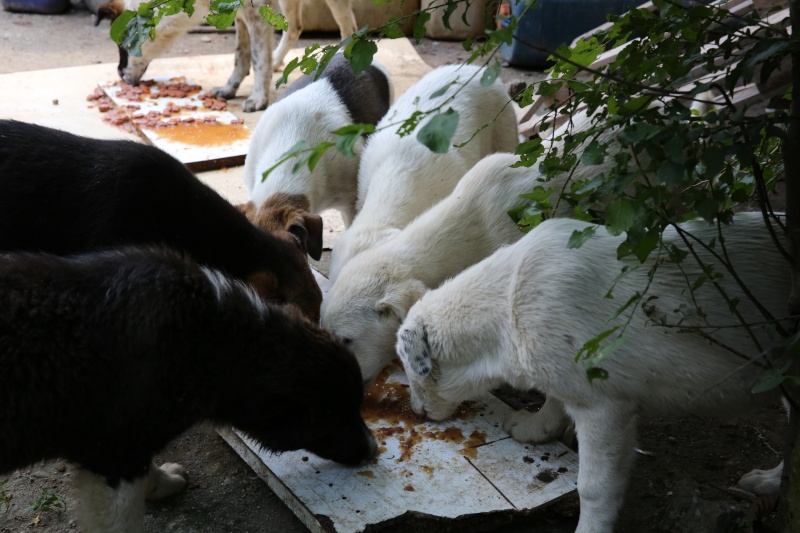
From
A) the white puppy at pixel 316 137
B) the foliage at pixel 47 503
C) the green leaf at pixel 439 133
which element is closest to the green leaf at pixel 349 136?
the green leaf at pixel 439 133

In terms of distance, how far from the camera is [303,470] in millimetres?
3846

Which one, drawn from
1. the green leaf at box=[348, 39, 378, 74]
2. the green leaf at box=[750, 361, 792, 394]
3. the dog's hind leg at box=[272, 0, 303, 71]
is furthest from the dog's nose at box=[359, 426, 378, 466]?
the dog's hind leg at box=[272, 0, 303, 71]

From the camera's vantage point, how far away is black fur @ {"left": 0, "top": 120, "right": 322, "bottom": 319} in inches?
160

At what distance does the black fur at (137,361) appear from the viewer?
2.99m

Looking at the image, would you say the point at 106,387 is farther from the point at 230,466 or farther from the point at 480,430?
the point at 480,430

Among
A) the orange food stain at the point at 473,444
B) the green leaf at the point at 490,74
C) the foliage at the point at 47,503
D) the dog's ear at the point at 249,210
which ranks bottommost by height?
the foliage at the point at 47,503

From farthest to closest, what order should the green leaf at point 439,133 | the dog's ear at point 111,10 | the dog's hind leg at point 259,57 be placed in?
the dog's ear at point 111,10, the dog's hind leg at point 259,57, the green leaf at point 439,133

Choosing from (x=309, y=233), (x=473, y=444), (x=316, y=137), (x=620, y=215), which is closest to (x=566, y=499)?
(x=473, y=444)

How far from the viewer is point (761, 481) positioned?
3785 mm

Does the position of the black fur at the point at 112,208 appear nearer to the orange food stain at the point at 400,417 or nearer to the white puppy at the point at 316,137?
the orange food stain at the point at 400,417

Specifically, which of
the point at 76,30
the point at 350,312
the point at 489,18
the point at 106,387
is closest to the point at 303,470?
the point at 350,312

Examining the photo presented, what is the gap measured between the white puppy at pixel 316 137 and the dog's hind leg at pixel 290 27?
295 cm

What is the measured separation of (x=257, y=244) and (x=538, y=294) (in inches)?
59.0

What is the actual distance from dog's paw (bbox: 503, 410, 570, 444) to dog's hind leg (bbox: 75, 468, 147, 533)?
1745 mm
